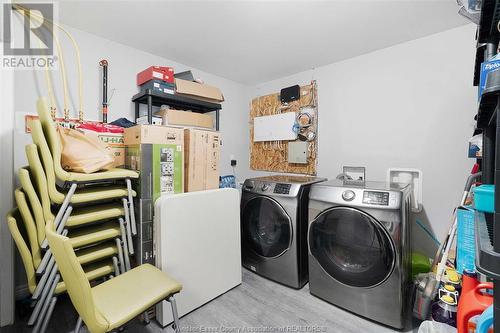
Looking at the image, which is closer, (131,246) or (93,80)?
(131,246)

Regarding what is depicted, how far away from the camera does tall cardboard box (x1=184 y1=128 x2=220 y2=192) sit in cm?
190

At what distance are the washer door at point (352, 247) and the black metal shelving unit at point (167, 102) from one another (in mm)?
1625

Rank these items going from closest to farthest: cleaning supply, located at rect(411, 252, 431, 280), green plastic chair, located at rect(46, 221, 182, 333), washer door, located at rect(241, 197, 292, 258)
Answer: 1. green plastic chair, located at rect(46, 221, 182, 333)
2. cleaning supply, located at rect(411, 252, 431, 280)
3. washer door, located at rect(241, 197, 292, 258)

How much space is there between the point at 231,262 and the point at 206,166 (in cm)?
85

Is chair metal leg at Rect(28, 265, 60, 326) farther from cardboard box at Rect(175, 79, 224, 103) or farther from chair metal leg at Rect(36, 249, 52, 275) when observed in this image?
cardboard box at Rect(175, 79, 224, 103)

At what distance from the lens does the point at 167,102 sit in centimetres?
236

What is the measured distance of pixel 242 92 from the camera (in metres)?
3.40

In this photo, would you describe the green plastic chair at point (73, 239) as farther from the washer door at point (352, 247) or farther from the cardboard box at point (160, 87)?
the washer door at point (352, 247)

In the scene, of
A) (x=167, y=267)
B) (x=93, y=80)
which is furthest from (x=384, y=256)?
(x=93, y=80)

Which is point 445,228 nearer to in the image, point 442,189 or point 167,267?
point 442,189

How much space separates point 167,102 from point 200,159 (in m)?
0.85

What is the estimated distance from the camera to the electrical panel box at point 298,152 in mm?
2789

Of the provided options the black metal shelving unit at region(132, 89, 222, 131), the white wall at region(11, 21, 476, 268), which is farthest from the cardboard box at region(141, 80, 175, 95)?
the white wall at region(11, 21, 476, 268)

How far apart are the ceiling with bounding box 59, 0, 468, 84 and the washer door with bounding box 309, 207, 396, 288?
59.0 inches
